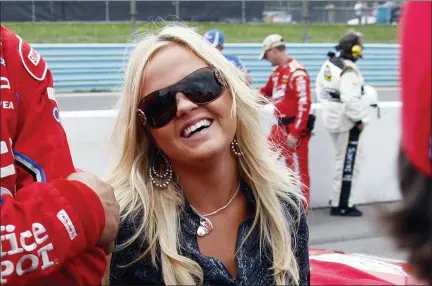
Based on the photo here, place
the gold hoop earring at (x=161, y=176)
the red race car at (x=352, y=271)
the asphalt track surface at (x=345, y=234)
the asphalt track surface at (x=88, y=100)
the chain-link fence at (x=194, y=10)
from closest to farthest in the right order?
the gold hoop earring at (x=161, y=176)
the red race car at (x=352, y=271)
the asphalt track surface at (x=345, y=234)
the asphalt track surface at (x=88, y=100)
the chain-link fence at (x=194, y=10)

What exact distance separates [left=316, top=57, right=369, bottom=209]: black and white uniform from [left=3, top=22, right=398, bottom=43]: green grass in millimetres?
9079

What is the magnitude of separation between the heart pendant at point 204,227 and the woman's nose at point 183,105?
32 cm

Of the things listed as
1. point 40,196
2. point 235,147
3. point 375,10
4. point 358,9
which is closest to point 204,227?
point 235,147

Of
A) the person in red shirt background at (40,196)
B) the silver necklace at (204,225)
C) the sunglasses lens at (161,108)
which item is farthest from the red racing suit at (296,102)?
the person in red shirt background at (40,196)

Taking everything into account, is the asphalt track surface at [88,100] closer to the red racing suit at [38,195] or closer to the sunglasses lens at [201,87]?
the sunglasses lens at [201,87]

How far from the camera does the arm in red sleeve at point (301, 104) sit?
22.7ft

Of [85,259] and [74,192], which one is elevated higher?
[74,192]

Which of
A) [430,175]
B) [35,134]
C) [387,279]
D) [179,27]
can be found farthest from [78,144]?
[430,175]

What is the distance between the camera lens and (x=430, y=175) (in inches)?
38.0

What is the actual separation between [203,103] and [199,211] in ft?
1.08

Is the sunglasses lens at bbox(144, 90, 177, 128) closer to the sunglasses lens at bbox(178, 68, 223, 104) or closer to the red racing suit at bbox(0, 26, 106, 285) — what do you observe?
the sunglasses lens at bbox(178, 68, 223, 104)

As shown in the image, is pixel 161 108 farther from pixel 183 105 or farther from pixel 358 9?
pixel 358 9

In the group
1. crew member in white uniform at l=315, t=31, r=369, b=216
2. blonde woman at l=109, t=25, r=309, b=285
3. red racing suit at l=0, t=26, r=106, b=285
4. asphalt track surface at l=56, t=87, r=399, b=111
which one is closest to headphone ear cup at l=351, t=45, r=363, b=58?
crew member in white uniform at l=315, t=31, r=369, b=216

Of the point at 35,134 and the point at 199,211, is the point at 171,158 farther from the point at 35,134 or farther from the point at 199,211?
the point at 35,134
